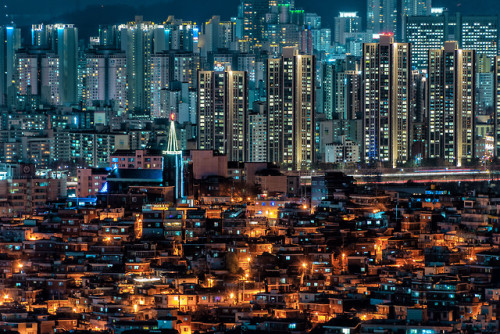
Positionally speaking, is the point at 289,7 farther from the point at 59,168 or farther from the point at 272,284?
the point at 272,284

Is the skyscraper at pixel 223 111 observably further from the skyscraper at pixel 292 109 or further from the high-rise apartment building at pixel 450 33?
the high-rise apartment building at pixel 450 33

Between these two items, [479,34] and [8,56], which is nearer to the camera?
[479,34]

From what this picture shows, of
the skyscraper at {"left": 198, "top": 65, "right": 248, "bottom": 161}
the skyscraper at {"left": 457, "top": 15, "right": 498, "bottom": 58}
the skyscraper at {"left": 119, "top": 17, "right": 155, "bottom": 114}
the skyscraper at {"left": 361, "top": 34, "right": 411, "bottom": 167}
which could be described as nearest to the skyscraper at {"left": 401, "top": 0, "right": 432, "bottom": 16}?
the skyscraper at {"left": 457, "top": 15, "right": 498, "bottom": 58}

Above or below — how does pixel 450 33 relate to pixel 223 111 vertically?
above

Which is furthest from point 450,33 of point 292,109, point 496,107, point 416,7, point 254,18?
point 292,109

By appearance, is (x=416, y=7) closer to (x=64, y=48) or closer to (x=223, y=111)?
(x=64, y=48)

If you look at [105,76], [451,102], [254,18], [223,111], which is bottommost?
[223,111]

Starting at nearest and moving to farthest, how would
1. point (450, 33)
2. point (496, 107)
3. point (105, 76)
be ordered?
1. point (496, 107)
2. point (450, 33)
3. point (105, 76)

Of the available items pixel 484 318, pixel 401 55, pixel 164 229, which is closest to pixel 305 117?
pixel 401 55
